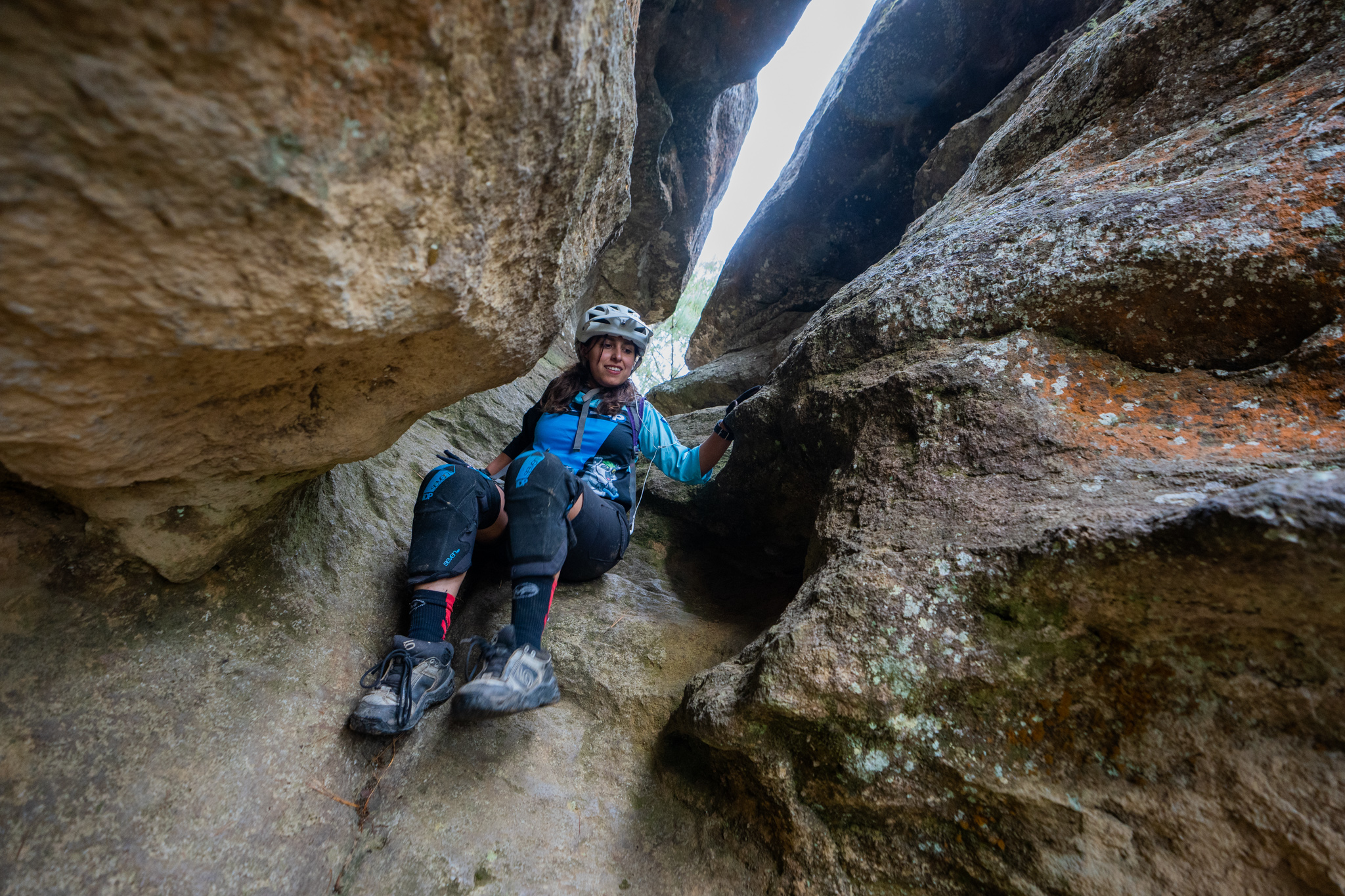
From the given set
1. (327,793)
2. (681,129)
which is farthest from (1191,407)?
(681,129)

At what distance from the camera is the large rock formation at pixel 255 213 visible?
39.8 inches

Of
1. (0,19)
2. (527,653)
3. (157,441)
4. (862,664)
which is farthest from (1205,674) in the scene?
(157,441)

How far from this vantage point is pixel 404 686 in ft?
7.72

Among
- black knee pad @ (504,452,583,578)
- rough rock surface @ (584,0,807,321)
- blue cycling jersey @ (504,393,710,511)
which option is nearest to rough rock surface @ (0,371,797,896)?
black knee pad @ (504,452,583,578)

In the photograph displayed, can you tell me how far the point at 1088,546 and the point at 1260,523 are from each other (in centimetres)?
40

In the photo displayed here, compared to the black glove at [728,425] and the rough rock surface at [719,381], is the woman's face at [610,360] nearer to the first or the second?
the black glove at [728,425]

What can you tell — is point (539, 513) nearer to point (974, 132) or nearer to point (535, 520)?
point (535, 520)

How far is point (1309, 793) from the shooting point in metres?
1.45

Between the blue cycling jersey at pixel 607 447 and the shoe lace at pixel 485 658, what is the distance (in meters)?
1.12

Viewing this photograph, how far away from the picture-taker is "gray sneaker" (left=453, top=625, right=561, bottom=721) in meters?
2.15

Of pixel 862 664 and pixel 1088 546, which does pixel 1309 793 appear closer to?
pixel 1088 546

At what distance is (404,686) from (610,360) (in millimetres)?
2294

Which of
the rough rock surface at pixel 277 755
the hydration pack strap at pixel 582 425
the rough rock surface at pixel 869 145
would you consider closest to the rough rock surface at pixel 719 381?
the rough rock surface at pixel 869 145

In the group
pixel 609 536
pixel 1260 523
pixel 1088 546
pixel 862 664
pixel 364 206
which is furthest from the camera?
pixel 609 536
